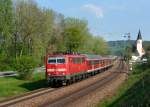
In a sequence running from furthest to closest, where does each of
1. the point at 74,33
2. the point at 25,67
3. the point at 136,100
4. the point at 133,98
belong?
the point at 74,33 → the point at 25,67 → the point at 133,98 → the point at 136,100

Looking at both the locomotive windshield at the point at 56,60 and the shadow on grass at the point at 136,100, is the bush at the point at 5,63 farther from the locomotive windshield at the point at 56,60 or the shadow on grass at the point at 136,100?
the shadow on grass at the point at 136,100

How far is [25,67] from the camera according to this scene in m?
50.2

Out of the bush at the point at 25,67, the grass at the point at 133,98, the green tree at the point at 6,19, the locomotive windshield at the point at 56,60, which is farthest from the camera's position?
the green tree at the point at 6,19

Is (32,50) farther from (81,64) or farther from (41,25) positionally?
(81,64)

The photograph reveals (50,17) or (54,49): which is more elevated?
(50,17)

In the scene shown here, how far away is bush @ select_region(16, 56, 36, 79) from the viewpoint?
165 feet

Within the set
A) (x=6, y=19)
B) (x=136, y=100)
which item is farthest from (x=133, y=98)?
(x=6, y=19)

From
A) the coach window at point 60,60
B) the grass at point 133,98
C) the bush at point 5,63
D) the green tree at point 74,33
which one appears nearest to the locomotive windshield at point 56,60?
the coach window at point 60,60

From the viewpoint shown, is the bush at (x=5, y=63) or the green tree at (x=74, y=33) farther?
the green tree at (x=74, y=33)

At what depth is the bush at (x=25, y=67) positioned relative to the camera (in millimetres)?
50156

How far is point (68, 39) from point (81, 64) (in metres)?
61.1

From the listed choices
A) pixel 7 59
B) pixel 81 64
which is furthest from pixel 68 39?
pixel 81 64

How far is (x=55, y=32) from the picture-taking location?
103 m

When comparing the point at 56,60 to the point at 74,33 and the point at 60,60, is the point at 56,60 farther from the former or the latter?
the point at 74,33
